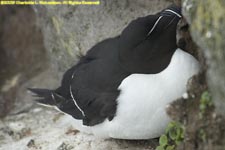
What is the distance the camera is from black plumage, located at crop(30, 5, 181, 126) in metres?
3.67

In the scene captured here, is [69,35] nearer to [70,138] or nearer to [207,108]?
[70,138]

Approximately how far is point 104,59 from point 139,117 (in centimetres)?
63

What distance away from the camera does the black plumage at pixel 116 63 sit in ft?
12.0

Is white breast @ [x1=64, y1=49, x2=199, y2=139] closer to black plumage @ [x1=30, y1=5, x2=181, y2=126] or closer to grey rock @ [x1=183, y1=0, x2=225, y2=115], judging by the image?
black plumage @ [x1=30, y1=5, x2=181, y2=126]

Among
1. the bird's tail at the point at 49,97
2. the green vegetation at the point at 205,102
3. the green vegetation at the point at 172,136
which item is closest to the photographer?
the green vegetation at the point at 205,102

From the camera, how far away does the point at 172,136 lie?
3.52 metres

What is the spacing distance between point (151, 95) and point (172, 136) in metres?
0.32

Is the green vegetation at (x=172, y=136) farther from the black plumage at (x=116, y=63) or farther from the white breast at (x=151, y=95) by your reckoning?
the black plumage at (x=116, y=63)

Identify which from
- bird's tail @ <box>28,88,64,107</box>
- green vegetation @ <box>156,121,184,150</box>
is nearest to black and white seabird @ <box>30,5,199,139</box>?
green vegetation @ <box>156,121,184,150</box>

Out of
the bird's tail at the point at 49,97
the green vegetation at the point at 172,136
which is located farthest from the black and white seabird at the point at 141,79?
the bird's tail at the point at 49,97

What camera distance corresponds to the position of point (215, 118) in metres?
3.04

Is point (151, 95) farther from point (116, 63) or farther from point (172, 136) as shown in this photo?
point (116, 63)

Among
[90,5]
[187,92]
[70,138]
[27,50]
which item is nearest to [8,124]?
[70,138]

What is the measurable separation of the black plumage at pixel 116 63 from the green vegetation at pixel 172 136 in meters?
0.43
